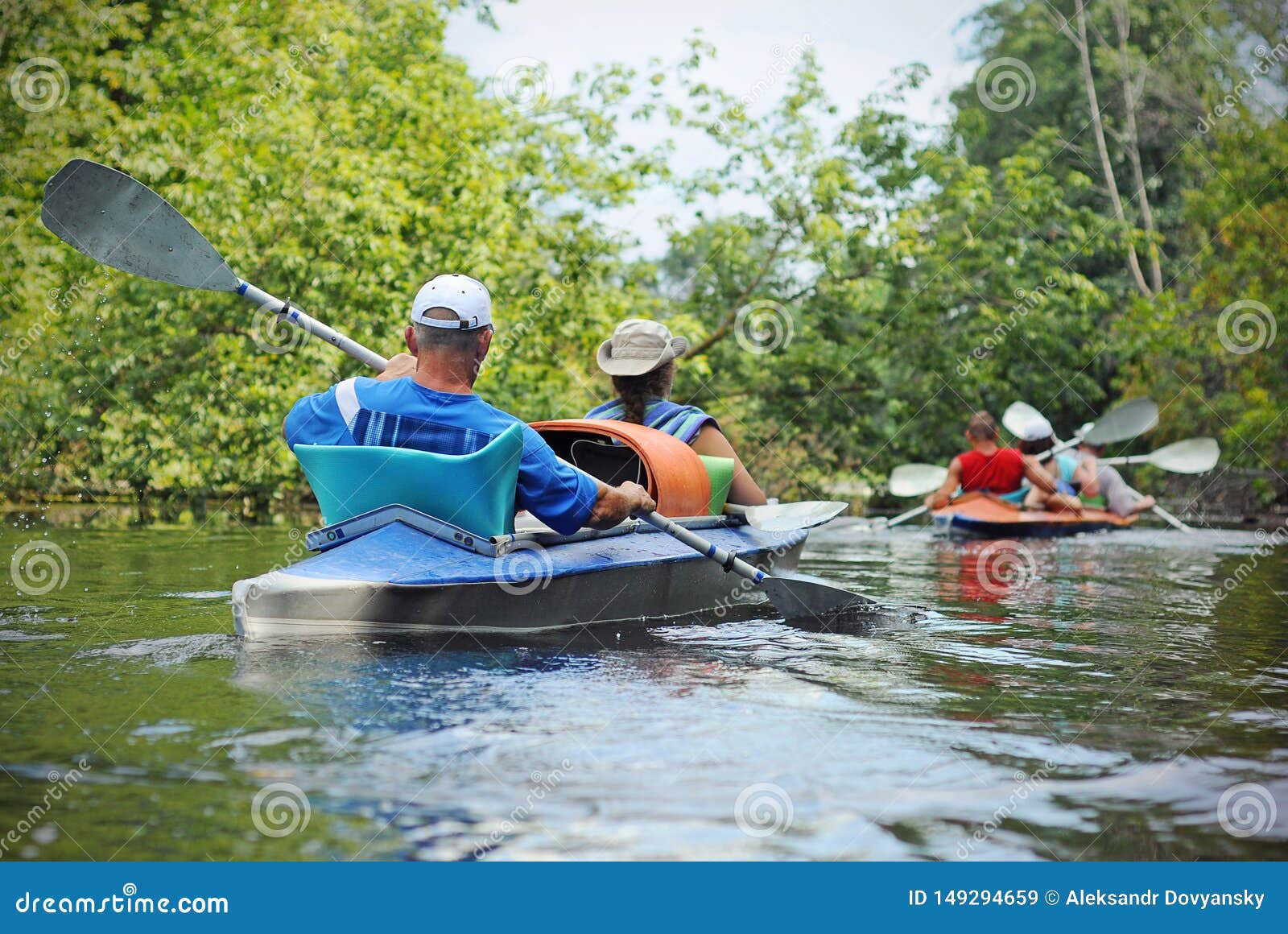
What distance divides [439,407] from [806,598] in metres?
2.02

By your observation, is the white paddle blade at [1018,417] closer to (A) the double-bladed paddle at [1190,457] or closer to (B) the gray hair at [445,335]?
(A) the double-bladed paddle at [1190,457]

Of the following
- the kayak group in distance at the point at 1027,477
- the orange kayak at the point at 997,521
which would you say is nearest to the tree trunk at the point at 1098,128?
the kayak group in distance at the point at 1027,477

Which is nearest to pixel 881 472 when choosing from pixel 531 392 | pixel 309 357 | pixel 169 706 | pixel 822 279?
pixel 822 279

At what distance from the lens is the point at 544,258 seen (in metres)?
16.1

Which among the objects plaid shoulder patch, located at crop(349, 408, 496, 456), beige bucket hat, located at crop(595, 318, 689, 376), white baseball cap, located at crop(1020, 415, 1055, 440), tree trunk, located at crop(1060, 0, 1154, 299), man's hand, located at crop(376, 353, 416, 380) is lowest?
plaid shoulder patch, located at crop(349, 408, 496, 456)

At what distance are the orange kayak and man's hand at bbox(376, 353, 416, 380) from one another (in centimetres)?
804

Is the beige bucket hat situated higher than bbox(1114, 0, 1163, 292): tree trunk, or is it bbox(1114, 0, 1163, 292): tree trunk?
bbox(1114, 0, 1163, 292): tree trunk

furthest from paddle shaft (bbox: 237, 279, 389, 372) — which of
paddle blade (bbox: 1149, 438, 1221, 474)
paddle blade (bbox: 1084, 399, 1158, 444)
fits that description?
paddle blade (bbox: 1149, 438, 1221, 474)

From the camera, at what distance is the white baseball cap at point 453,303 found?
14.9 feet

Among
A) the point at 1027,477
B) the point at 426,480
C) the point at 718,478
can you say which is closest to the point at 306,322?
the point at 426,480

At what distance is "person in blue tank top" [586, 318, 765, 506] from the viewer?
638cm

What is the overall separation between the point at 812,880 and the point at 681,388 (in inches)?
611

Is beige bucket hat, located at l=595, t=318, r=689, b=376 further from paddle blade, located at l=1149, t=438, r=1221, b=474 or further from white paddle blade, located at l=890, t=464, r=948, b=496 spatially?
paddle blade, located at l=1149, t=438, r=1221, b=474

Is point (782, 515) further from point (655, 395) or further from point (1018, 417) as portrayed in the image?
point (1018, 417)
